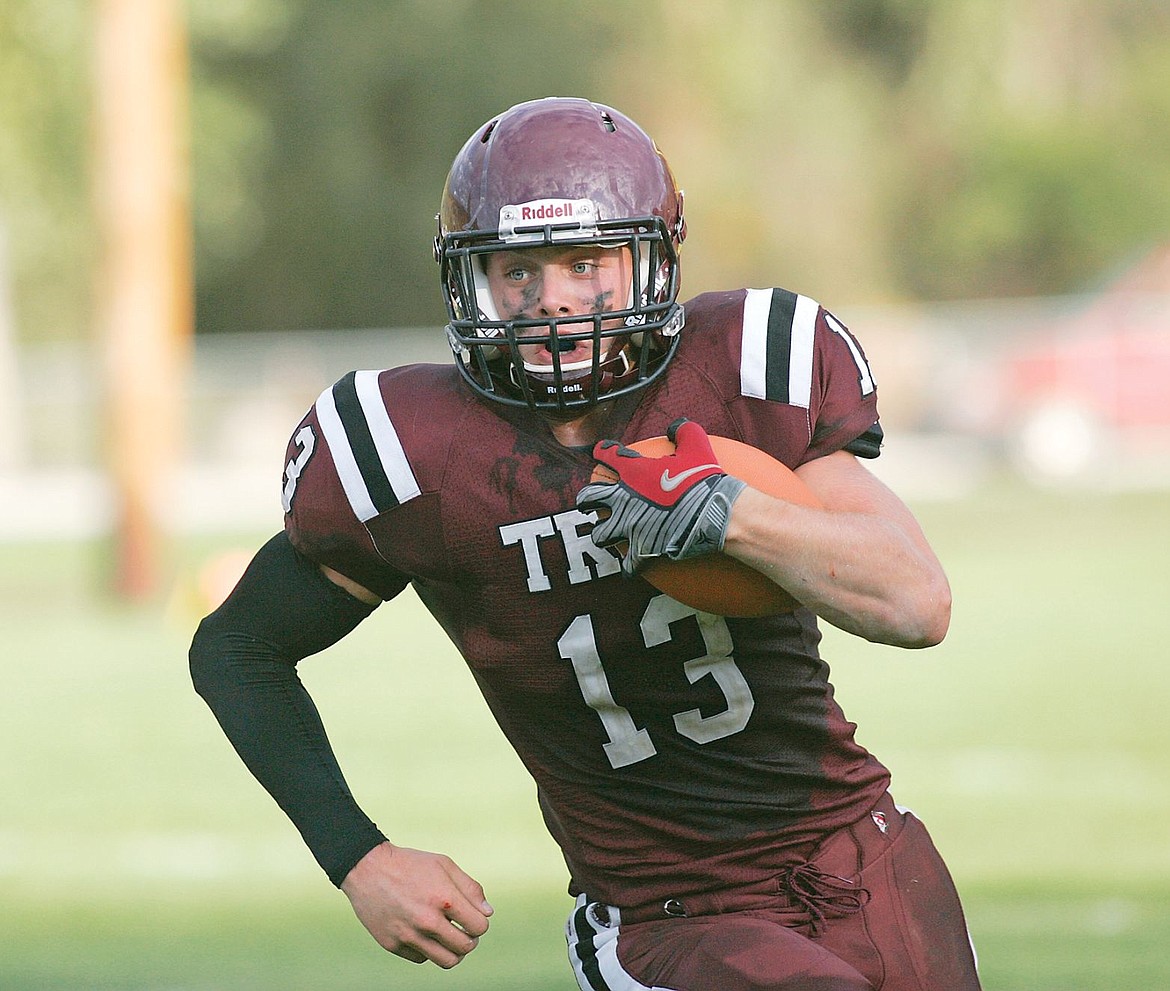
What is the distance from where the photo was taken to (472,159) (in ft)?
8.82

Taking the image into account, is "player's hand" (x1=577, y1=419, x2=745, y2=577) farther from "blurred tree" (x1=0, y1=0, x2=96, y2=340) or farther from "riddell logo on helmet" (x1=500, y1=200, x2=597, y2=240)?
"blurred tree" (x1=0, y1=0, x2=96, y2=340)

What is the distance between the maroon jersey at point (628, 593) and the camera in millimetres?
2598

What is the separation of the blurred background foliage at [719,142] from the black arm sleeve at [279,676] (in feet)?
60.3

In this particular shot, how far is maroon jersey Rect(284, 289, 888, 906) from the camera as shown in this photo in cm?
260

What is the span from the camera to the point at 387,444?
265 cm

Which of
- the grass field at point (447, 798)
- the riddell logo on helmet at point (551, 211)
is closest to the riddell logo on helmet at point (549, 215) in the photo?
the riddell logo on helmet at point (551, 211)

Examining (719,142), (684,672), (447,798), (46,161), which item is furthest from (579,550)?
(719,142)

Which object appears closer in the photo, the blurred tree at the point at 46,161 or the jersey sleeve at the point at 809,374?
the jersey sleeve at the point at 809,374

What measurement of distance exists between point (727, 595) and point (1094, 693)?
21.5 ft

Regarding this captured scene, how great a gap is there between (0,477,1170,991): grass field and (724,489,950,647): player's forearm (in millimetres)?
2535

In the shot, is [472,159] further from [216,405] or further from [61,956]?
[216,405]

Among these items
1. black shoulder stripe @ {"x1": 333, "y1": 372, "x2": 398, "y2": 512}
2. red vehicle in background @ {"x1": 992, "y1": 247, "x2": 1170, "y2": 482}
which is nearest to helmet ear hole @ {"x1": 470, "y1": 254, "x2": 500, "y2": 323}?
Answer: black shoulder stripe @ {"x1": 333, "y1": 372, "x2": 398, "y2": 512}

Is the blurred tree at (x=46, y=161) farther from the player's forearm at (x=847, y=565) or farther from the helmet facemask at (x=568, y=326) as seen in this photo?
the player's forearm at (x=847, y=565)

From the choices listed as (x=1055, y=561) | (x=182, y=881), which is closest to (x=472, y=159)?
(x=182, y=881)
